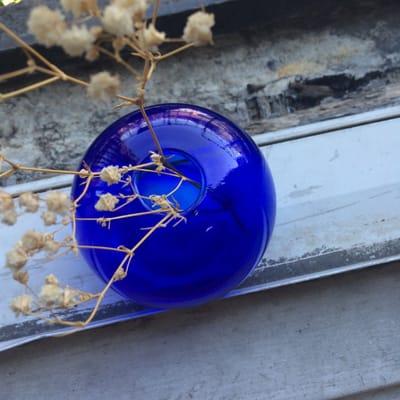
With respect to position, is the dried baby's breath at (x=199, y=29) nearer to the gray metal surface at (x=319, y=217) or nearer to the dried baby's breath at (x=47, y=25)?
the dried baby's breath at (x=47, y=25)

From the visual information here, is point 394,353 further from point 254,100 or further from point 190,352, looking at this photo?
point 254,100

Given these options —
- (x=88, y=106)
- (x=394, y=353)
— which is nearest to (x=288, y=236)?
(x=394, y=353)

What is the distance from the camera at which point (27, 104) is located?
76cm

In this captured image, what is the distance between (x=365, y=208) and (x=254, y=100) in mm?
221

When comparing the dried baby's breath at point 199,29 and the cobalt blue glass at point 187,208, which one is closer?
the dried baby's breath at point 199,29

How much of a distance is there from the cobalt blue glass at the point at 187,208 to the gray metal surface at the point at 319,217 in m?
0.12

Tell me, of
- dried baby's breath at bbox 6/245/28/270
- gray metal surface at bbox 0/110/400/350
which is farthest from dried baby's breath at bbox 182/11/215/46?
gray metal surface at bbox 0/110/400/350

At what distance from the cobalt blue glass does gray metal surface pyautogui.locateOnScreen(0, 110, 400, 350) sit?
4.8 inches

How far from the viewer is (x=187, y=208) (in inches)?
20.5

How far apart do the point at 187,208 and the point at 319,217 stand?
0.23 metres

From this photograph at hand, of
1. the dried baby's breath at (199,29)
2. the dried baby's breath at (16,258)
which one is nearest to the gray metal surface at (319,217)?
the dried baby's breath at (16,258)

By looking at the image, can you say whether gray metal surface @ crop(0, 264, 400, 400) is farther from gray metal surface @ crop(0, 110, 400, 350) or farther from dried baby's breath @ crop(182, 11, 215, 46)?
dried baby's breath @ crop(182, 11, 215, 46)

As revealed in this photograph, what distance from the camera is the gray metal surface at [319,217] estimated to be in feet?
2.17

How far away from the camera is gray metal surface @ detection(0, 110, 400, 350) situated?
662 mm
